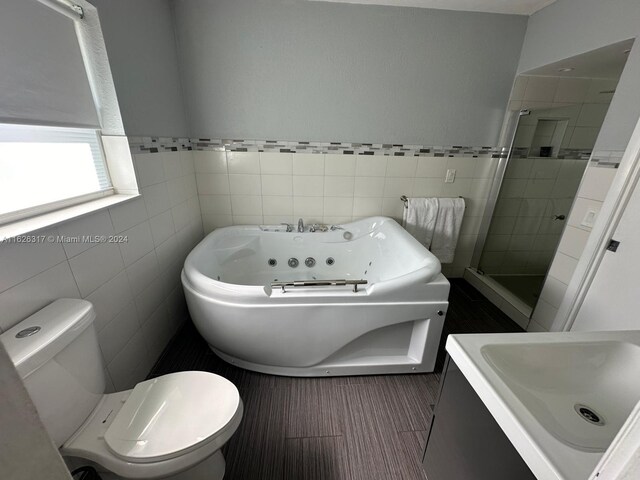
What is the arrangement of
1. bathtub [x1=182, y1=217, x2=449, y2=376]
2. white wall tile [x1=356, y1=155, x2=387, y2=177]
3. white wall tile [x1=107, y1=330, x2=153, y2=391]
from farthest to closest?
white wall tile [x1=356, y1=155, x2=387, y2=177]
bathtub [x1=182, y1=217, x2=449, y2=376]
white wall tile [x1=107, y1=330, x2=153, y2=391]

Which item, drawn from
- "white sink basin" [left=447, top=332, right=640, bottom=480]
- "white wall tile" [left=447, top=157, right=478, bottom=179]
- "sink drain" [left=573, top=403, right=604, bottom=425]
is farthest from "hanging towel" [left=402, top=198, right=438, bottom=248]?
"sink drain" [left=573, top=403, right=604, bottom=425]

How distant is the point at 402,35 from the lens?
1.87 m

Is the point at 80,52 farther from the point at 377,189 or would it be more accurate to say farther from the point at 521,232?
the point at 521,232

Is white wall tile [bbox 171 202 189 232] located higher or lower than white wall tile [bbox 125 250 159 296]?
higher

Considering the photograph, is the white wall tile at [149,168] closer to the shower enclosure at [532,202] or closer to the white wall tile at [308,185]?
the white wall tile at [308,185]

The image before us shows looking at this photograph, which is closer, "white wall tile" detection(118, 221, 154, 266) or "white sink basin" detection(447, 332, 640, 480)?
"white sink basin" detection(447, 332, 640, 480)

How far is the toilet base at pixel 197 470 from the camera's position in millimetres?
861

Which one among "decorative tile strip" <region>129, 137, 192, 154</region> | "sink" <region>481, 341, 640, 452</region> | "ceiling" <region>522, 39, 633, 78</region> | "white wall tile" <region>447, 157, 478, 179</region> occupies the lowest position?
"sink" <region>481, 341, 640, 452</region>

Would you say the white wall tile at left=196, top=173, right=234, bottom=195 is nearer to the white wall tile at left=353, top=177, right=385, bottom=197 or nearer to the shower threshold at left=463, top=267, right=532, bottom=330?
the white wall tile at left=353, top=177, right=385, bottom=197

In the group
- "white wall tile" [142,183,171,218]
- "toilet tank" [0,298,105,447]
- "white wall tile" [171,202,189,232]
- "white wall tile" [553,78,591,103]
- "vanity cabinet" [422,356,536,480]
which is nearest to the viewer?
"vanity cabinet" [422,356,536,480]

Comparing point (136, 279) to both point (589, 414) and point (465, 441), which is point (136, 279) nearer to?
point (465, 441)

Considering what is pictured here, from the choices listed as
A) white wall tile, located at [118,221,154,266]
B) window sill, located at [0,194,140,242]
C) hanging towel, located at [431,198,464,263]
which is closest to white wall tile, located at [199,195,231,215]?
white wall tile, located at [118,221,154,266]

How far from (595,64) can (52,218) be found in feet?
10.1

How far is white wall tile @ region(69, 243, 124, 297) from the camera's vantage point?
3.42 feet
